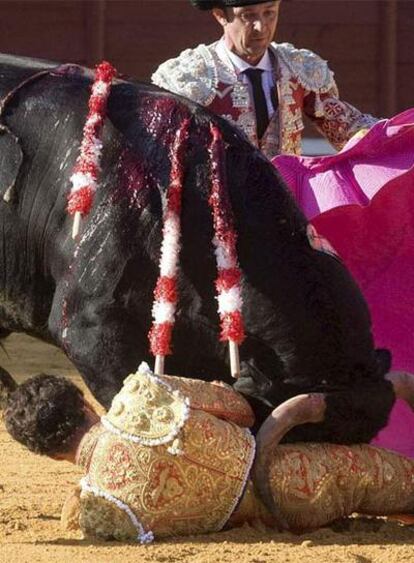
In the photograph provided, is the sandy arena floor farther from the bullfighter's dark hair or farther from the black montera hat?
the black montera hat

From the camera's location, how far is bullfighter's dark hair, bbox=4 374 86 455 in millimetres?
3742

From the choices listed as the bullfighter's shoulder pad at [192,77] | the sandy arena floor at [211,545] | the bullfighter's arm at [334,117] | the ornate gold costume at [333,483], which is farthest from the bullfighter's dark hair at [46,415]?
the bullfighter's arm at [334,117]

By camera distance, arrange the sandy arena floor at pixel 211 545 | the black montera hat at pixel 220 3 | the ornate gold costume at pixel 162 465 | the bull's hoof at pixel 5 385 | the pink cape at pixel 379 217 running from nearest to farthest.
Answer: the sandy arena floor at pixel 211 545, the ornate gold costume at pixel 162 465, the bull's hoof at pixel 5 385, the pink cape at pixel 379 217, the black montera hat at pixel 220 3

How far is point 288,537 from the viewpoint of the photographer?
371cm

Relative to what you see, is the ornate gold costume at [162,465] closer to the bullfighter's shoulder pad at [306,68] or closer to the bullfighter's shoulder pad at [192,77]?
the bullfighter's shoulder pad at [192,77]

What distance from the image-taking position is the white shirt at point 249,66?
4980mm

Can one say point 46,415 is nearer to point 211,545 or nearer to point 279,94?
point 211,545

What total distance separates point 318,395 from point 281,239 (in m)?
0.38

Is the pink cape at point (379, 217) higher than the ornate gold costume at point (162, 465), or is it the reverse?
the pink cape at point (379, 217)

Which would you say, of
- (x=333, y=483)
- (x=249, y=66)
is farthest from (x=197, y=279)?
(x=249, y=66)

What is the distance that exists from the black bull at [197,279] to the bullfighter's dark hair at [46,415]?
147 mm

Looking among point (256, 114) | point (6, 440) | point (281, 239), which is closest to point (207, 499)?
point (281, 239)

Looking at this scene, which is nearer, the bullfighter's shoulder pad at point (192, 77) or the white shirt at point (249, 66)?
the bullfighter's shoulder pad at point (192, 77)

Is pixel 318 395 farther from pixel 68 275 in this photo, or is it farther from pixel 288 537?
pixel 68 275
